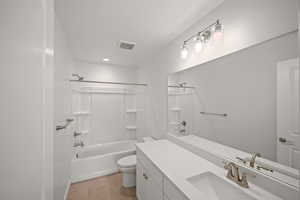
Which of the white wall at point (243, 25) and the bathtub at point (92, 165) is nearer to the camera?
the white wall at point (243, 25)

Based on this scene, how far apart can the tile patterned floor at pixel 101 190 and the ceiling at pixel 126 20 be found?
2384mm

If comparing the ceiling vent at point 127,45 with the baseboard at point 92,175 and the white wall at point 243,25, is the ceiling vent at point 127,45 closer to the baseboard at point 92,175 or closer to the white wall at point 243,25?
the white wall at point 243,25

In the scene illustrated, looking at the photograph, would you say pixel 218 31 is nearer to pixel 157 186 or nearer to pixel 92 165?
pixel 157 186

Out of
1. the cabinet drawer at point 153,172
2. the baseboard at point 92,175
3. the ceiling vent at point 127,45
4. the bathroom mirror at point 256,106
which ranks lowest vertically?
the baseboard at point 92,175

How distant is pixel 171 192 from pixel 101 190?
5.22ft

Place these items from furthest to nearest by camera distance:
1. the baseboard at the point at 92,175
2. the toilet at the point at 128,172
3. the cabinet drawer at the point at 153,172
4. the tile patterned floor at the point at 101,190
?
the baseboard at the point at 92,175 → the toilet at the point at 128,172 → the tile patterned floor at the point at 101,190 → the cabinet drawer at the point at 153,172

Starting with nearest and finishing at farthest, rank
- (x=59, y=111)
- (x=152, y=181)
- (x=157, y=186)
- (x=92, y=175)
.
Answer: (x=157, y=186), (x=152, y=181), (x=59, y=111), (x=92, y=175)

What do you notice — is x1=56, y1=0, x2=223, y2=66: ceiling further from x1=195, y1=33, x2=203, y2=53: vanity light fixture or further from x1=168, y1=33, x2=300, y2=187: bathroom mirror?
x1=168, y1=33, x2=300, y2=187: bathroom mirror

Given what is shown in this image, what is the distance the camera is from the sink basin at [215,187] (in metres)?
0.82

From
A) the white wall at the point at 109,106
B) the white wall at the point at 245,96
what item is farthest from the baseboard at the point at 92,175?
the white wall at the point at 245,96

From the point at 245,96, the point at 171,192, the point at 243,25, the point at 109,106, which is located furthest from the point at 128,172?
the point at 243,25

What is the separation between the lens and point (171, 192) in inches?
34.0

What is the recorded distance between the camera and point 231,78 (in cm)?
110

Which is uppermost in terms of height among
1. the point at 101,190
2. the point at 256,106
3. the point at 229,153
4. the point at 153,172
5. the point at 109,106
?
the point at 256,106
